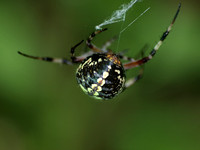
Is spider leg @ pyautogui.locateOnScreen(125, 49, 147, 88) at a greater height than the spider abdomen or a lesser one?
greater

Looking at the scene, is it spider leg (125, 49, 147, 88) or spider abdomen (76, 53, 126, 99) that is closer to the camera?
spider abdomen (76, 53, 126, 99)

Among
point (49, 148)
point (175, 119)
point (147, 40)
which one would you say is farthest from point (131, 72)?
point (49, 148)

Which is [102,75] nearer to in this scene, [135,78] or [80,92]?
[135,78]

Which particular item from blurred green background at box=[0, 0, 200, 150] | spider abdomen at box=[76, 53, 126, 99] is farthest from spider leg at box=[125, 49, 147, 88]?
spider abdomen at box=[76, 53, 126, 99]

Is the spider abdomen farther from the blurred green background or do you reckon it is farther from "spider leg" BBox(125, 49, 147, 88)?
the blurred green background

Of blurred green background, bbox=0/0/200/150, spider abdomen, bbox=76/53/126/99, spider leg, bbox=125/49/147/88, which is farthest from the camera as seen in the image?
blurred green background, bbox=0/0/200/150

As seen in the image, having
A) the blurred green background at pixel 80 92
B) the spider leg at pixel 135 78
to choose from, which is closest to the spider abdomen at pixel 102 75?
the spider leg at pixel 135 78

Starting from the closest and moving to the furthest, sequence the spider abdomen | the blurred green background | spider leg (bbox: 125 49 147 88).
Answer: the spider abdomen < spider leg (bbox: 125 49 147 88) < the blurred green background

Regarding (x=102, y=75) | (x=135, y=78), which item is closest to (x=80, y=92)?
(x=135, y=78)
